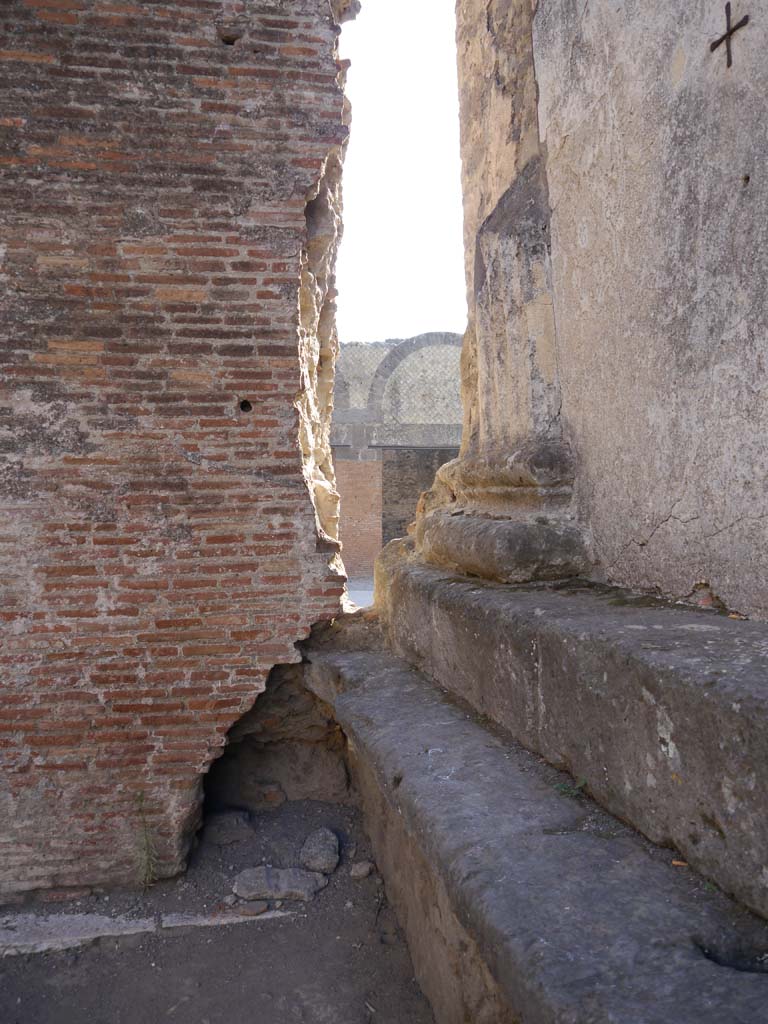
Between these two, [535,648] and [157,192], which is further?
[157,192]

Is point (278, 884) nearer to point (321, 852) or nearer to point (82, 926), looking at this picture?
point (321, 852)

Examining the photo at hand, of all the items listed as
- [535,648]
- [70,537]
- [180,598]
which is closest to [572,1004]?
[535,648]

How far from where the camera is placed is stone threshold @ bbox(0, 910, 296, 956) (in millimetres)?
3059

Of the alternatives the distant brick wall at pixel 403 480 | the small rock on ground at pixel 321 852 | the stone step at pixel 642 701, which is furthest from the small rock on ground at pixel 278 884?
the distant brick wall at pixel 403 480

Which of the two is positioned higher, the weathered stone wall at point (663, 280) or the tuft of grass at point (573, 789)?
the weathered stone wall at point (663, 280)

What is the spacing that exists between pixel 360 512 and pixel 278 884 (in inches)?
447

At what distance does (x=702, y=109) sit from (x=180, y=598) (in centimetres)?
250

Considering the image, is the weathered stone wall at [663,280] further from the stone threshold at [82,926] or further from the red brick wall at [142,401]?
the stone threshold at [82,926]

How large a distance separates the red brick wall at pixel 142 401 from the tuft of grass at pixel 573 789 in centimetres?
167

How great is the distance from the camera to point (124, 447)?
3.32m

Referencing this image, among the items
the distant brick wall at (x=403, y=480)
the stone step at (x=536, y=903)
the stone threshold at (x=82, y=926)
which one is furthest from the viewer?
the distant brick wall at (x=403, y=480)

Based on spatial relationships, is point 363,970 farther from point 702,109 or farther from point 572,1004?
point 702,109

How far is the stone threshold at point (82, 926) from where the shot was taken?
10.0 ft

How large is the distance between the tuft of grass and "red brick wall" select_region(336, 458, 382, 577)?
12104 millimetres
